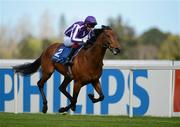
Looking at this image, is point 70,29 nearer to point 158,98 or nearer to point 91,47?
point 91,47

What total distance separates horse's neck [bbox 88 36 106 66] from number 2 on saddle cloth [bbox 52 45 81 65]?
0.65 meters

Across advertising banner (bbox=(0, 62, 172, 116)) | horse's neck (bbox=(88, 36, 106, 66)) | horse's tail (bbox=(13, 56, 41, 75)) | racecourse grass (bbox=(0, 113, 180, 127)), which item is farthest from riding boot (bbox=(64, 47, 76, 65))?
advertising banner (bbox=(0, 62, 172, 116))

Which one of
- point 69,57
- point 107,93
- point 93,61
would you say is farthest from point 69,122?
point 107,93

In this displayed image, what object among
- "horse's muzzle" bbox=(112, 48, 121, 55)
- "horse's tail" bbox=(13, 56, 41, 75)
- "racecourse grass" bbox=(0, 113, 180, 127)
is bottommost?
"racecourse grass" bbox=(0, 113, 180, 127)

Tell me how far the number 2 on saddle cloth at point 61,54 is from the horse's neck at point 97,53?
0.65m

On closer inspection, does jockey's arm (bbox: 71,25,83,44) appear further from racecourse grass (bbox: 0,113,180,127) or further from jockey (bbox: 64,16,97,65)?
racecourse grass (bbox: 0,113,180,127)

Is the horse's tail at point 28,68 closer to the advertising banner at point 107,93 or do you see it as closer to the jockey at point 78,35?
the advertising banner at point 107,93

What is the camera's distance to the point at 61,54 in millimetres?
15148

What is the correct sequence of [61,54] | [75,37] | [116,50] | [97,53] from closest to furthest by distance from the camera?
1. [116,50]
2. [97,53]
3. [75,37]
4. [61,54]

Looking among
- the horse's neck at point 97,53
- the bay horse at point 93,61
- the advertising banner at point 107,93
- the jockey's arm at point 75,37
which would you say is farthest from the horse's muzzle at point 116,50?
the advertising banner at point 107,93

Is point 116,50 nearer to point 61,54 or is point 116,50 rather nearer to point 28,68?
point 61,54

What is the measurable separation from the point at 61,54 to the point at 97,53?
43.3 inches

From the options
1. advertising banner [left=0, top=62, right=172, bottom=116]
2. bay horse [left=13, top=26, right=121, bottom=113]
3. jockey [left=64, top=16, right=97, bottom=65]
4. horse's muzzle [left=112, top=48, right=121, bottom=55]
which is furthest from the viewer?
advertising banner [left=0, top=62, right=172, bottom=116]

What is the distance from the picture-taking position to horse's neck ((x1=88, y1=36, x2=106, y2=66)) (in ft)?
46.7
